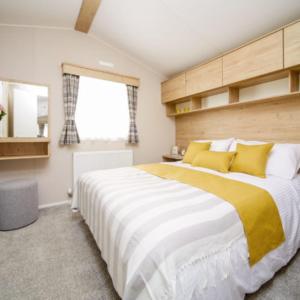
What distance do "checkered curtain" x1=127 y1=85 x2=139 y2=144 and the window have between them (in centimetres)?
6

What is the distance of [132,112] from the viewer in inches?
133

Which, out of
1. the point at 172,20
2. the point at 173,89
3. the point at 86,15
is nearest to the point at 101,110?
the point at 86,15

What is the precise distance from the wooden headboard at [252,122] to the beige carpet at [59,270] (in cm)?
144

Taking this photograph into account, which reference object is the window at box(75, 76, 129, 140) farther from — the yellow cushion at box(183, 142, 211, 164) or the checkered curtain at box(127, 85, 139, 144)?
the yellow cushion at box(183, 142, 211, 164)

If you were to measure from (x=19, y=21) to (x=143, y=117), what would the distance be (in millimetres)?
2289

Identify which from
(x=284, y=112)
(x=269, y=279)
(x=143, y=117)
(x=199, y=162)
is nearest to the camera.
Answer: (x=269, y=279)

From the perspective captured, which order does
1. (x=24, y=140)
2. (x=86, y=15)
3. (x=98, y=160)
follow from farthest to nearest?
(x=98, y=160)
(x=86, y=15)
(x=24, y=140)

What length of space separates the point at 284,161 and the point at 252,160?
30 cm

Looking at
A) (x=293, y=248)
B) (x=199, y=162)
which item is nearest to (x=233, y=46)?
(x=199, y=162)

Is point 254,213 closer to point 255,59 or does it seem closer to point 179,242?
point 179,242

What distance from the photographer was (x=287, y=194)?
5.01 ft

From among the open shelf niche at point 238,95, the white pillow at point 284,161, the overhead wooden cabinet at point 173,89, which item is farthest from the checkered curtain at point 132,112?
the white pillow at point 284,161

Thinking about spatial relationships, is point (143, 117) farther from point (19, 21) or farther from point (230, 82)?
point (19, 21)

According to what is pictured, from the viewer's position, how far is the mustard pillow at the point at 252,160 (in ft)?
6.13
